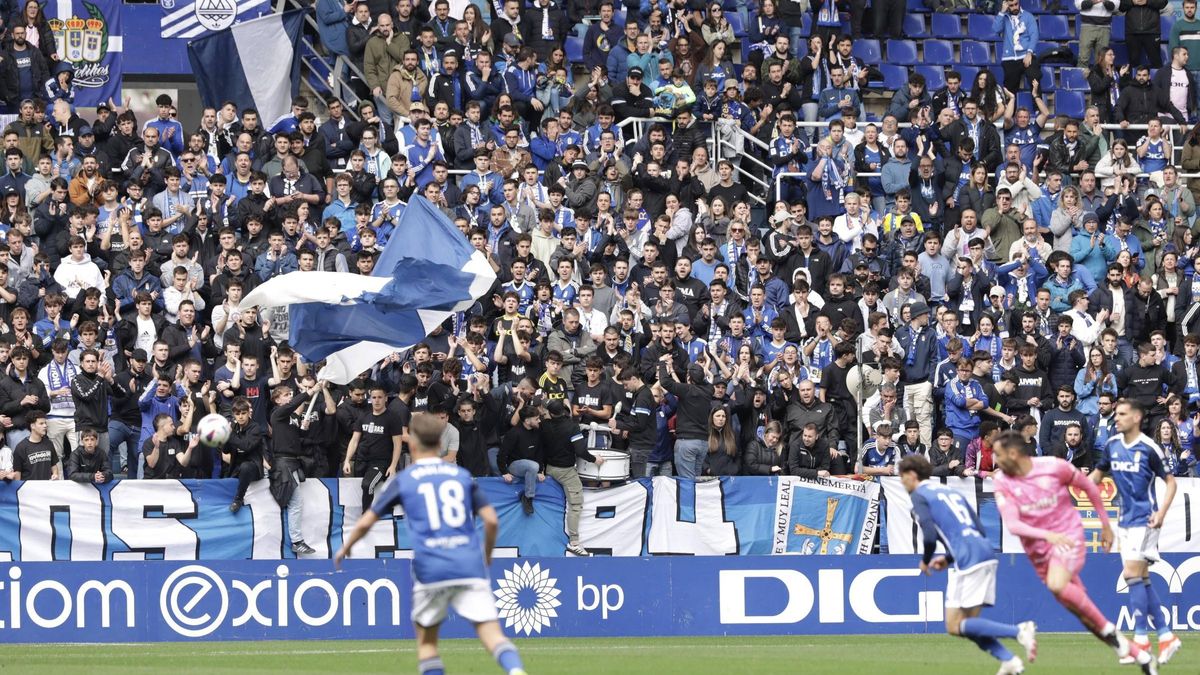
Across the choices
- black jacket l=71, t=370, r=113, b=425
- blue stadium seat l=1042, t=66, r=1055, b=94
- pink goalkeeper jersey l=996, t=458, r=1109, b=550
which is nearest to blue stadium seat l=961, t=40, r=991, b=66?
blue stadium seat l=1042, t=66, r=1055, b=94

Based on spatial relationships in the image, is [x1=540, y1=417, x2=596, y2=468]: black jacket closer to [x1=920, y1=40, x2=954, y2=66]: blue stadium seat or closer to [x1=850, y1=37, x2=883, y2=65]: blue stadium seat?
[x1=850, y1=37, x2=883, y2=65]: blue stadium seat

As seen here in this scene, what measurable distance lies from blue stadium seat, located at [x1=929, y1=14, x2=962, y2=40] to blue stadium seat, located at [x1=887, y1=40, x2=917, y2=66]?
68 cm

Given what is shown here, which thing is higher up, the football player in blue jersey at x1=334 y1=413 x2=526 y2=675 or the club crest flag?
the club crest flag

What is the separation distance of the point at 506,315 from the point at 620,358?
153 centimetres

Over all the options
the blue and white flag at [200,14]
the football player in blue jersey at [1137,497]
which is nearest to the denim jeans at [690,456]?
the football player in blue jersey at [1137,497]

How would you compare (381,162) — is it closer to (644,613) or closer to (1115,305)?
(644,613)

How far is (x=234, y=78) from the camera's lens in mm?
27641

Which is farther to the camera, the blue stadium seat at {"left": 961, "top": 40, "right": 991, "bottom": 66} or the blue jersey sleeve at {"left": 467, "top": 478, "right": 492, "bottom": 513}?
the blue stadium seat at {"left": 961, "top": 40, "right": 991, "bottom": 66}

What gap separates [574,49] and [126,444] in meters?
10.8

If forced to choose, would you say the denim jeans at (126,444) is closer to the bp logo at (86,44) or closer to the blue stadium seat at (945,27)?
the bp logo at (86,44)

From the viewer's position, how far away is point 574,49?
97.6 ft

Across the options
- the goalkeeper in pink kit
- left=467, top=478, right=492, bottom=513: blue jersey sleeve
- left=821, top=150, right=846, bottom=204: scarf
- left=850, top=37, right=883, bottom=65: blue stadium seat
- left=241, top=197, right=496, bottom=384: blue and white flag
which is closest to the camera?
left=467, top=478, right=492, bottom=513: blue jersey sleeve

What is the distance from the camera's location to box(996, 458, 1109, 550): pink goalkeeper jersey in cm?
1453

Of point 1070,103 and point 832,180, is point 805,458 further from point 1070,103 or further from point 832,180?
point 1070,103
